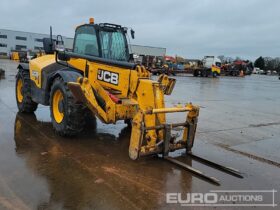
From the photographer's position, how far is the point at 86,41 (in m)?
Answer: 7.66

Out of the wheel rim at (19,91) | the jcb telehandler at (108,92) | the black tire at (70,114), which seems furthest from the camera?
the wheel rim at (19,91)

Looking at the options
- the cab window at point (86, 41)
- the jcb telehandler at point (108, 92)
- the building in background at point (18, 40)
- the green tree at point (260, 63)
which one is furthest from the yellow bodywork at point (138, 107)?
the green tree at point (260, 63)

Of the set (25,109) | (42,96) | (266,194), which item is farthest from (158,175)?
(25,109)

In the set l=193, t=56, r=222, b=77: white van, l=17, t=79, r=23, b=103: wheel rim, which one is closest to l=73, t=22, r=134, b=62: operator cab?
l=17, t=79, r=23, b=103: wheel rim

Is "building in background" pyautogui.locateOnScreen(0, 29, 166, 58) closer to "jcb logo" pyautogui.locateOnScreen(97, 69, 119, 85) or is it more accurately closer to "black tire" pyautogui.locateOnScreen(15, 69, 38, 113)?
"black tire" pyautogui.locateOnScreen(15, 69, 38, 113)

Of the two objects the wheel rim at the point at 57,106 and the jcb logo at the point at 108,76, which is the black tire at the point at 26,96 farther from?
the jcb logo at the point at 108,76

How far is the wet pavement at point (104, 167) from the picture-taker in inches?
171

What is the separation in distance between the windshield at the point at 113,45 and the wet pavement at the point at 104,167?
1810 millimetres

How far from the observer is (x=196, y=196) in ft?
15.2

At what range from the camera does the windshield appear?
736cm

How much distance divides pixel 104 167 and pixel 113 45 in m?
3.14

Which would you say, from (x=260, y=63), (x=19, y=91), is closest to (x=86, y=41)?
(x=19, y=91)

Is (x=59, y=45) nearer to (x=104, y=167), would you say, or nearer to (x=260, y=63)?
(x=104, y=167)

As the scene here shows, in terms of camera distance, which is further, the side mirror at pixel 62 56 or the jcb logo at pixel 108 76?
the side mirror at pixel 62 56
